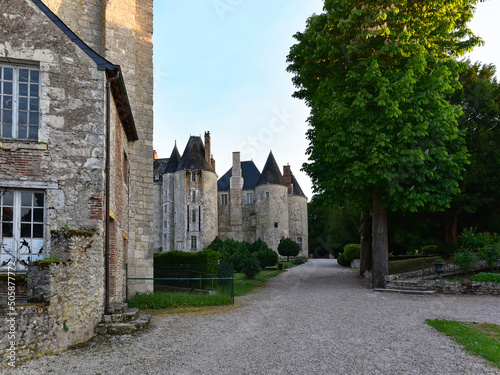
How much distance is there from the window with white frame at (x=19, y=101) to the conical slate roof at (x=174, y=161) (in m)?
36.1

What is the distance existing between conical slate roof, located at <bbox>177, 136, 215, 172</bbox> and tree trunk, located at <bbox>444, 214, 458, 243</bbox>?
2645 centimetres

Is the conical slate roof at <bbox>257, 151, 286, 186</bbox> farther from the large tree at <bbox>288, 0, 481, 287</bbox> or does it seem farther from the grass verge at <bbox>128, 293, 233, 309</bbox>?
the grass verge at <bbox>128, 293, 233, 309</bbox>

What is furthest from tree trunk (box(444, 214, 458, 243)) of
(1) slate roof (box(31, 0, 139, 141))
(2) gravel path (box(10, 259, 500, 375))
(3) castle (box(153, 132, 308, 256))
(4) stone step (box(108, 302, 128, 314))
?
(3) castle (box(153, 132, 308, 256))

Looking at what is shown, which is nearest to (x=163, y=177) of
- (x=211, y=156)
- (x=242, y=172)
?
(x=211, y=156)

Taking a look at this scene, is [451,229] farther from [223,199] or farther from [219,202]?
[219,202]

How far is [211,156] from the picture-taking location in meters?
44.2

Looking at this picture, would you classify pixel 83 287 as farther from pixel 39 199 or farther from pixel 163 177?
pixel 163 177

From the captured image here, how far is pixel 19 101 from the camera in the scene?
26.8 feet

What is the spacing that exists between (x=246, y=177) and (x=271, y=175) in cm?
500

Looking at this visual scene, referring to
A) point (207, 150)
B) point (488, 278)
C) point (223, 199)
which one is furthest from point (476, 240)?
point (223, 199)

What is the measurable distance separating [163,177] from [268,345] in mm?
38400

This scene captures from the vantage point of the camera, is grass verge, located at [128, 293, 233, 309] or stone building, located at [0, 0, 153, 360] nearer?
stone building, located at [0, 0, 153, 360]

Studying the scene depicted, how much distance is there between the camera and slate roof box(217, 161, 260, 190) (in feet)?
163

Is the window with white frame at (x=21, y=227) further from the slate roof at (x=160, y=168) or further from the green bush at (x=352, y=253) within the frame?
the slate roof at (x=160, y=168)
